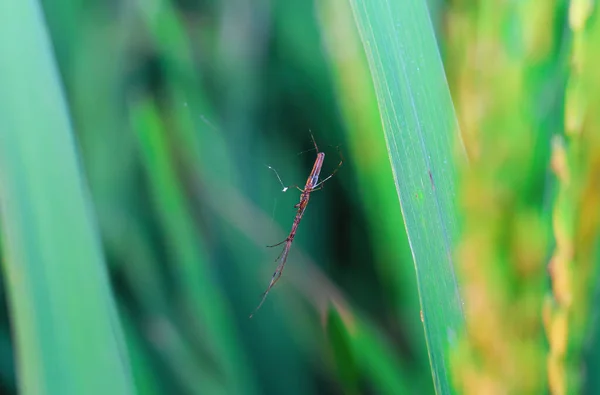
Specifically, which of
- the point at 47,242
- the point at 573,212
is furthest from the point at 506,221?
the point at 47,242

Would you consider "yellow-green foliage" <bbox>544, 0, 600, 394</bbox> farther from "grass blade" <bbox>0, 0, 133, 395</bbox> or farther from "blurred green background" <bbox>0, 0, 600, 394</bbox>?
"grass blade" <bbox>0, 0, 133, 395</bbox>

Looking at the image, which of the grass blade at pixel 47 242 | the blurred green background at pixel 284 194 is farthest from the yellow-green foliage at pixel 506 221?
the grass blade at pixel 47 242

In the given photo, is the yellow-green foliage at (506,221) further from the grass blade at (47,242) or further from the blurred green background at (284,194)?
the grass blade at (47,242)

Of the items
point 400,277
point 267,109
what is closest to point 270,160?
point 267,109

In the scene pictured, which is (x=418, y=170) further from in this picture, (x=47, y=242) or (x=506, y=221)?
(x=47, y=242)

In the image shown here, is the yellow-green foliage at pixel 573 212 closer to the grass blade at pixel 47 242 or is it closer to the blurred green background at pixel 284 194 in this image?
the blurred green background at pixel 284 194

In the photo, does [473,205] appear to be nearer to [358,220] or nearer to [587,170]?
[587,170]
